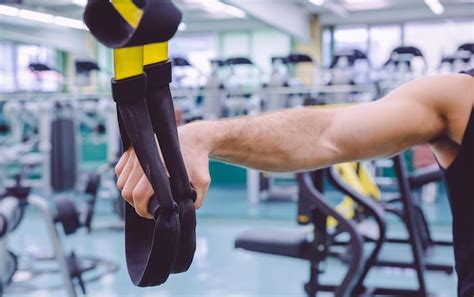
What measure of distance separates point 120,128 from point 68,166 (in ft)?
20.9

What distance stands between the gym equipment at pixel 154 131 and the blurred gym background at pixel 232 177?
0.13m

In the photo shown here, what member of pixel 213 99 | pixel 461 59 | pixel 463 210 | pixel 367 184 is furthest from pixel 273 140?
pixel 461 59

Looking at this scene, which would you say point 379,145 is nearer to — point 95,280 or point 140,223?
point 140,223

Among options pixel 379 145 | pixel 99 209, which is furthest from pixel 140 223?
pixel 99 209

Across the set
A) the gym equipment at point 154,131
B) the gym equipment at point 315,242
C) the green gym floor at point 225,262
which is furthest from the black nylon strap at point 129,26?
the green gym floor at point 225,262

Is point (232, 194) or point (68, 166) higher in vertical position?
point (68, 166)

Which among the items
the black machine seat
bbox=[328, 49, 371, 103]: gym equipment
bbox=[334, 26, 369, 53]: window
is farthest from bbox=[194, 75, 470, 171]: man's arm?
bbox=[334, 26, 369, 53]: window

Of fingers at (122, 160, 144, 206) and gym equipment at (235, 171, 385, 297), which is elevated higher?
fingers at (122, 160, 144, 206)

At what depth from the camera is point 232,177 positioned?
25.5ft

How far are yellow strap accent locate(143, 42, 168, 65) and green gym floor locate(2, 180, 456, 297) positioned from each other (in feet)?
10.3

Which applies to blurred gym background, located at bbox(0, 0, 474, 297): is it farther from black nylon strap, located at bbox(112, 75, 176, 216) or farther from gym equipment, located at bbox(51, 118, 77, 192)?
black nylon strap, located at bbox(112, 75, 176, 216)

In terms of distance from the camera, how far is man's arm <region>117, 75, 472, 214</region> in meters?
1.00

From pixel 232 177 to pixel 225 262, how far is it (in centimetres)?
350

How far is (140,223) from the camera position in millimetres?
638
